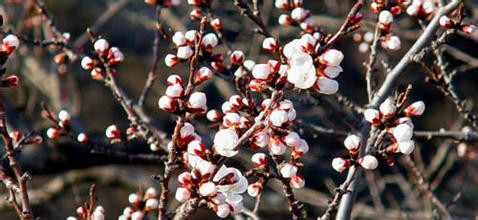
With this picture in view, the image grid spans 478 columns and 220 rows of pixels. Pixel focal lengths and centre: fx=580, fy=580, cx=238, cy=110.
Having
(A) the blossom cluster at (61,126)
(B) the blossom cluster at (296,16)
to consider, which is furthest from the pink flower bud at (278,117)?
(A) the blossom cluster at (61,126)

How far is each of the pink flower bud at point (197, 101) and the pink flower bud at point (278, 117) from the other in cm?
17

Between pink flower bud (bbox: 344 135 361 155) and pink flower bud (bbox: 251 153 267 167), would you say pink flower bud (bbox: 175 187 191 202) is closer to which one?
pink flower bud (bbox: 251 153 267 167)

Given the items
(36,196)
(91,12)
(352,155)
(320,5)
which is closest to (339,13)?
(320,5)

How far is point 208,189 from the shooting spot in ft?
4.30

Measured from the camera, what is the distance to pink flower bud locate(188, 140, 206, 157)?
1.36m

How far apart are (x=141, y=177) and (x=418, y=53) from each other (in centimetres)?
294

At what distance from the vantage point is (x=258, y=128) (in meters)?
1.35

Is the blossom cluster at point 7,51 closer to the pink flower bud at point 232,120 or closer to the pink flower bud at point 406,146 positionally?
the pink flower bud at point 232,120

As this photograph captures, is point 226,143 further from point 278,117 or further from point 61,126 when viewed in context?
point 61,126

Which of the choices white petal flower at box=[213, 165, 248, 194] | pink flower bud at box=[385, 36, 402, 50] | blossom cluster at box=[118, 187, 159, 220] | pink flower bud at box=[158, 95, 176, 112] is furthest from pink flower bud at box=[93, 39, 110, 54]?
pink flower bud at box=[385, 36, 402, 50]

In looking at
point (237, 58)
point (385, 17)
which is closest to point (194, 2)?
point (237, 58)

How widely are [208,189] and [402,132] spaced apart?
1.56 ft

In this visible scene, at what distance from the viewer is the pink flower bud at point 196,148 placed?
1361mm

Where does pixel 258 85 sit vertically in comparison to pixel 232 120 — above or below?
above
